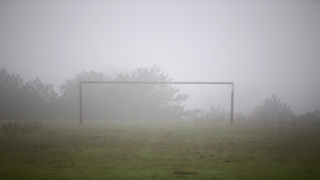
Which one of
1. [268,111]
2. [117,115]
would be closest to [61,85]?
[117,115]

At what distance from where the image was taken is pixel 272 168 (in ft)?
12.6

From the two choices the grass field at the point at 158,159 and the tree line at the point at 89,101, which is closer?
the grass field at the point at 158,159

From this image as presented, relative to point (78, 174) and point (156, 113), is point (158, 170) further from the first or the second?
point (156, 113)

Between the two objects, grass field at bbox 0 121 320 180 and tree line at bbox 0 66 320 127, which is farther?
tree line at bbox 0 66 320 127

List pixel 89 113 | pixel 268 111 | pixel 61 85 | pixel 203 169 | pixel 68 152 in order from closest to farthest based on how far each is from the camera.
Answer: pixel 203 169, pixel 68 152, pixel 268 111, pixel 89 113, pixel 61 85

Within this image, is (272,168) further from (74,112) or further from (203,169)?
(74,112)

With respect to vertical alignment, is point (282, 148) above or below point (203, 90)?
below

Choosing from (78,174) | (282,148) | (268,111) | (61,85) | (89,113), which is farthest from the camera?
(61,85)

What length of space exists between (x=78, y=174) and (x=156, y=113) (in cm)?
1492

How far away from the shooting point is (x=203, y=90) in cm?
1653

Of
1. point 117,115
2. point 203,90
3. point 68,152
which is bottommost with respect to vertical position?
point 117,115

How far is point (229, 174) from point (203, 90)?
1324cm

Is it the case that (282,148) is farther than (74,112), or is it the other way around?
(74,112)

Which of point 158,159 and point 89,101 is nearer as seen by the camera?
point 158,159
